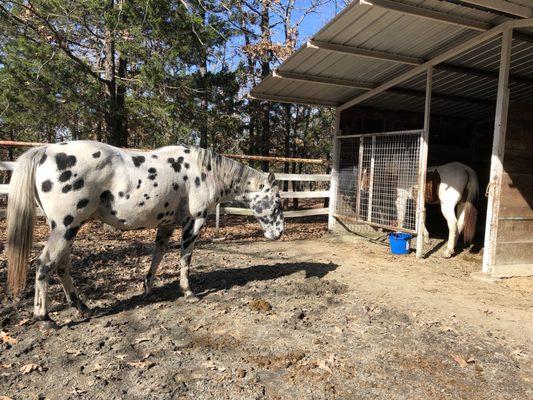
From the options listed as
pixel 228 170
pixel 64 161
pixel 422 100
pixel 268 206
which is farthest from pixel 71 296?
pixel 422 100

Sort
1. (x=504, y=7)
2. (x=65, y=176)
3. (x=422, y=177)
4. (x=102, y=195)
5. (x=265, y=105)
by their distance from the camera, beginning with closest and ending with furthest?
(x=65, y=176), (x=102, y=195), (x=504, y=7), (x=422, y=177), (x=265, y=105)

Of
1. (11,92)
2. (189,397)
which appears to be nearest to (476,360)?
(189,397)

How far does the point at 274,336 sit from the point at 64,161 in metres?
2.28

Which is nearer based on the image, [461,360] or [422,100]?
[461,360]

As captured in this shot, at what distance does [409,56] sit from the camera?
5992mm

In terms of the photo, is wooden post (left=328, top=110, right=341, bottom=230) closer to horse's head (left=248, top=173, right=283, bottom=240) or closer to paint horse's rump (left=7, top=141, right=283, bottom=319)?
horse's head (left=248, top=173, right=283, bottom=240)

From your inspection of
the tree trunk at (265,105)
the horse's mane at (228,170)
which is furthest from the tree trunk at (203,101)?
the horse's mane at (228,170)

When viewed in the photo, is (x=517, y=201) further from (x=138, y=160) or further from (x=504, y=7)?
(x=138, y=160)

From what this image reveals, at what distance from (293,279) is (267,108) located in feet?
27.3

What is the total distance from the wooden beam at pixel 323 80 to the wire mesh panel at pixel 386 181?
961mm

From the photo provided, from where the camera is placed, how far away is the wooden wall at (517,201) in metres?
5.16

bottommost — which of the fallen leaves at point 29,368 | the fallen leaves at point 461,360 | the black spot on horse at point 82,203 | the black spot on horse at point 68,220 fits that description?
the fallen leaves at point 461,360

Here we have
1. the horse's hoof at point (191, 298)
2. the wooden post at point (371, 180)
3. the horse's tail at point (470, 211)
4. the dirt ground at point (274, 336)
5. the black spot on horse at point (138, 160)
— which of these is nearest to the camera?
the dirt ground at point (274, 336)

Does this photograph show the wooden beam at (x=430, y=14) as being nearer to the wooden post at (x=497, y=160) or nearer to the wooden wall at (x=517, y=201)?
the wooden post at (x=497, y=160)
